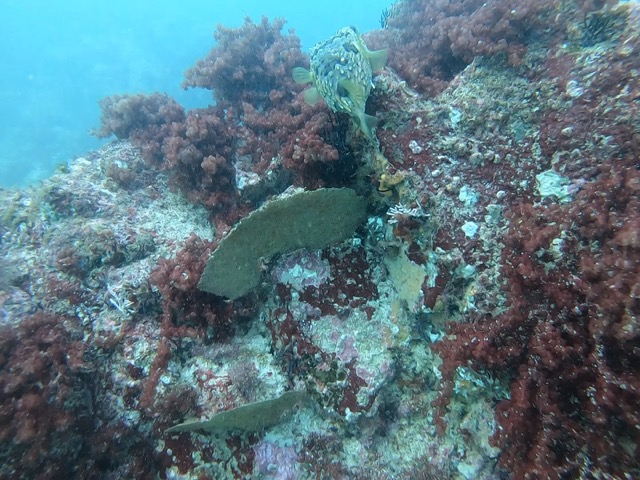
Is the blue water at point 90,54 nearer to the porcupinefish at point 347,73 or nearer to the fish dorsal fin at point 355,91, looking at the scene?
the porcupinefish at point 347,73

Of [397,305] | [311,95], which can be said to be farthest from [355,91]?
[397,305]

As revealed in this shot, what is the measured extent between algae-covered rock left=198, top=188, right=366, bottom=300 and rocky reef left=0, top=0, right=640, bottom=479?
0.39ft

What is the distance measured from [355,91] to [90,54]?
34.6 metres

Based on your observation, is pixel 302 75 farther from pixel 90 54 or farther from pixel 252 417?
pixel 90 54

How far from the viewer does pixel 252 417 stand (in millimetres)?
3004

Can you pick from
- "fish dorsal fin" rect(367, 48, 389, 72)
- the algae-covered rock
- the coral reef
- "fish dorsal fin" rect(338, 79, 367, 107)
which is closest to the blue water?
the coral reef

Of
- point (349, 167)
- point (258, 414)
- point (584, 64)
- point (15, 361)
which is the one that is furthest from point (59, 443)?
point (584, 64)

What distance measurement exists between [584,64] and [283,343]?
3.89 meters

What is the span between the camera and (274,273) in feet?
11.9

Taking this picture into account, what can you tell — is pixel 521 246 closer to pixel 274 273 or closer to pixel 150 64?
pixel 274 273

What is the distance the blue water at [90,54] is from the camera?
22.7 meters

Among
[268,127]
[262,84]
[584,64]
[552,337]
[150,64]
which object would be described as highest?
[150,64]

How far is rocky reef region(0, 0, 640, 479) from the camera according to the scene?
224cm

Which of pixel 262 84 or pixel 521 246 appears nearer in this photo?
pixel 521 246
